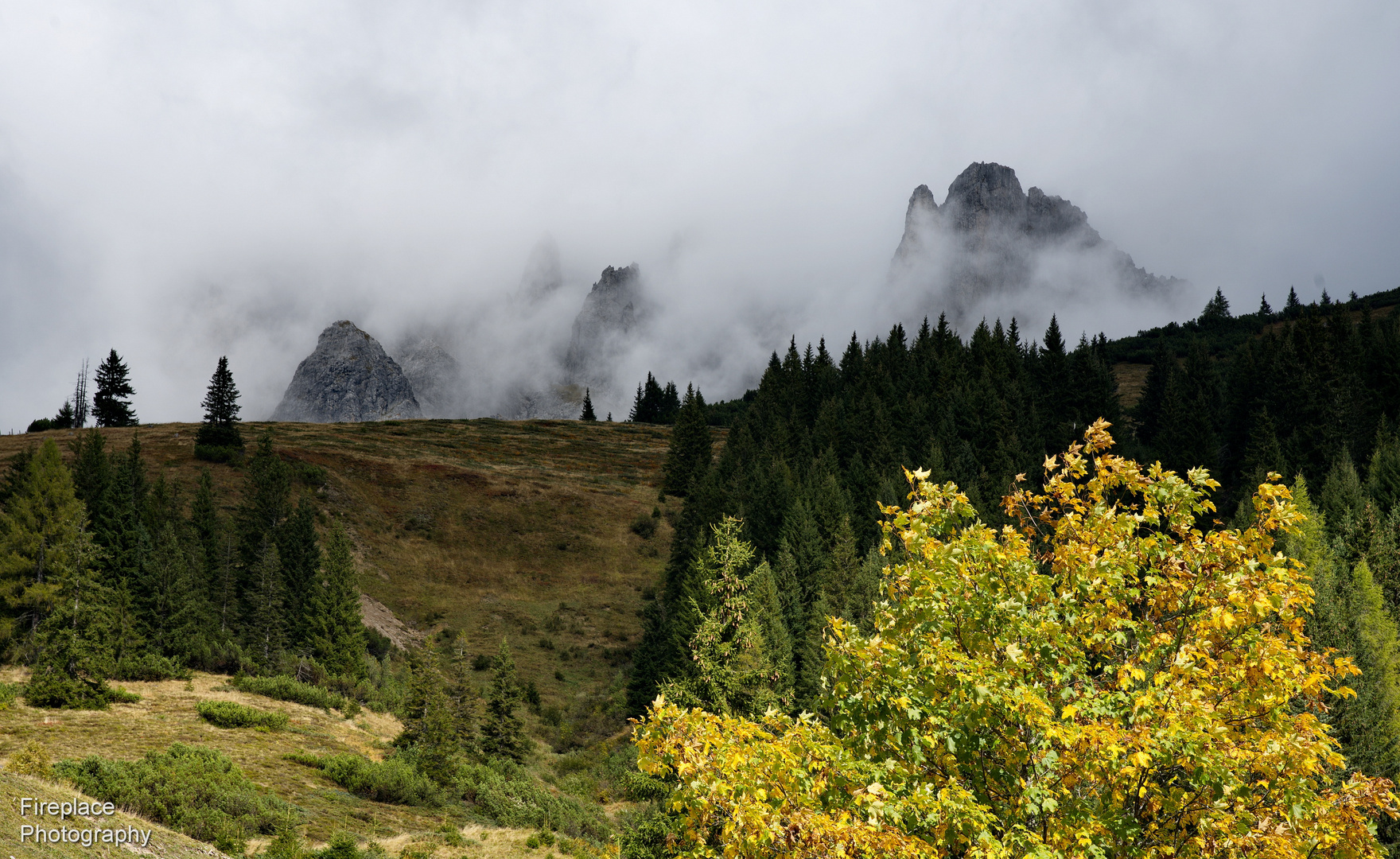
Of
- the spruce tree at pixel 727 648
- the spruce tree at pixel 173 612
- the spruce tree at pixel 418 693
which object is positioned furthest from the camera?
the spruce tree at pixel 173 612

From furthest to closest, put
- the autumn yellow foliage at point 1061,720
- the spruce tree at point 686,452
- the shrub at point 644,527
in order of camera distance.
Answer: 1. the spruce tree at point 686,452
2. the shrub at point 644,527
3. the autumn yellow foliage at point 1061,720

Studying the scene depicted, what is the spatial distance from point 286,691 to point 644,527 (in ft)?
163

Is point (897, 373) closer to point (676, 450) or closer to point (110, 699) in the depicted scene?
point (676, 450)

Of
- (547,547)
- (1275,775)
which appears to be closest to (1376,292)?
(547,547)

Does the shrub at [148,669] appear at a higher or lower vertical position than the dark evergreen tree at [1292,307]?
lower

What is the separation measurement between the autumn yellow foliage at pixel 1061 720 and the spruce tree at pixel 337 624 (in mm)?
41878

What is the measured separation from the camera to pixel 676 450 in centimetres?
9694

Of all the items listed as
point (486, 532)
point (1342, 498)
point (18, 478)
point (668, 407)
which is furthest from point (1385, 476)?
point (668, 407)

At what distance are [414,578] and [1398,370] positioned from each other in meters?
94.5

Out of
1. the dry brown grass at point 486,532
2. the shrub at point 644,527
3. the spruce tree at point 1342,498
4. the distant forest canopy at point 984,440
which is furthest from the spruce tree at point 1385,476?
the shrub at point 644,527

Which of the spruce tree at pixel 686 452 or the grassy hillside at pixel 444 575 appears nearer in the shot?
the grassy hillside at pixel 444 575

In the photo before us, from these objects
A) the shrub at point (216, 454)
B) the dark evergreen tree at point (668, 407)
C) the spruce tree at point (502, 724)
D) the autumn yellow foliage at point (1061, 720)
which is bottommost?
the spruce tree at point (502, 724)

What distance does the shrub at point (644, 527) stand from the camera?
81.8m

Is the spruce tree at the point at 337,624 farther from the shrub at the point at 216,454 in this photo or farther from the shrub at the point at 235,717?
the shrub at the point at 216,454
